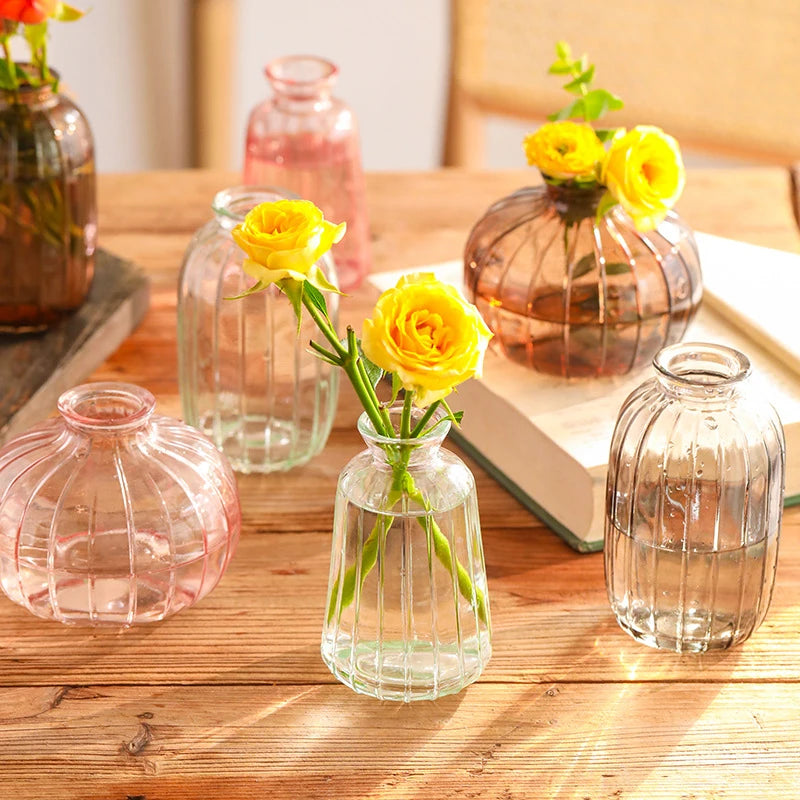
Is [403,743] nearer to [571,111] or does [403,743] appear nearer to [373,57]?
[571,111]

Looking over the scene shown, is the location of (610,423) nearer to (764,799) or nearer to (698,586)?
(698,586)

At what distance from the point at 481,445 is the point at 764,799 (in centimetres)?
40

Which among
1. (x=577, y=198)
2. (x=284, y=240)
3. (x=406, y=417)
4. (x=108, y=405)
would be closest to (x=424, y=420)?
(x=406, y=417)

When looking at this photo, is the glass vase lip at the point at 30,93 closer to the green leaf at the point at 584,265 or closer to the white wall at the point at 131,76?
the green leaf at the point at 584,265

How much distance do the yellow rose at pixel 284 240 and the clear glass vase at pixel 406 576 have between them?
10cm

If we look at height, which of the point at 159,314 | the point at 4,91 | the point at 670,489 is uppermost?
the point at 4,91

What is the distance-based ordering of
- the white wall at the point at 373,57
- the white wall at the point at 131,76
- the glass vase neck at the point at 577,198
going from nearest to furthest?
the glass vase neck at the point at 577,198 < the white wall at the point at 131,76 < the white wall at the point at 373,57

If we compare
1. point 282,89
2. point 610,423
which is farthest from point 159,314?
point 610,423

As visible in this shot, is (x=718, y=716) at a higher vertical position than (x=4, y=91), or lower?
lower

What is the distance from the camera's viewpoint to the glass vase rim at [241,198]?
1.00 meters

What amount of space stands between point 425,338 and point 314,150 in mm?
688

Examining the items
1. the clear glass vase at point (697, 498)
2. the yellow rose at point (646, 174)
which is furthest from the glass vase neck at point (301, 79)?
the clear glass vase at point (697, 498)

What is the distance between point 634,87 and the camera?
204 cm

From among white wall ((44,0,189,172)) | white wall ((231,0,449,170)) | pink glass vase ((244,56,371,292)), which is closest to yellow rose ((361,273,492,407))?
pink glass vase ((244,56,371,292))
